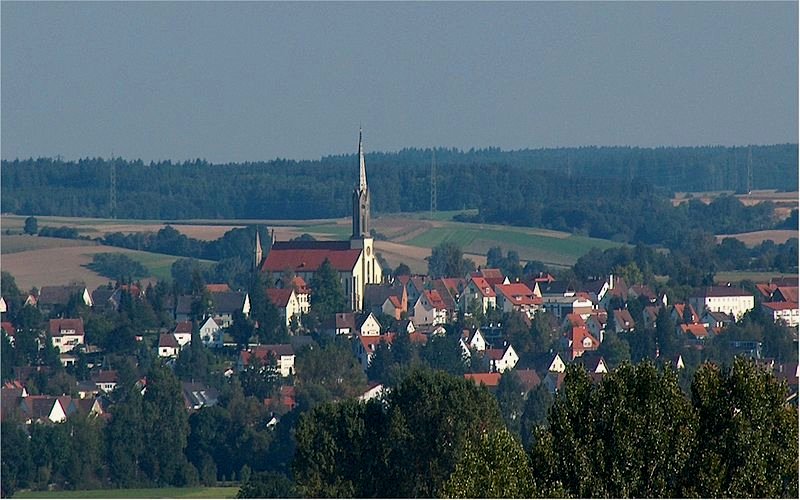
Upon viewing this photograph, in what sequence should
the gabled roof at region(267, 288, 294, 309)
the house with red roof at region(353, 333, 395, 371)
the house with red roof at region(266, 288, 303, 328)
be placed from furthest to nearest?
the gabled roof at region(267, 288, 294, 309) → the house with red roof at region(266, 288, 303, 328) → the house with red roof at region(353, 333, 395, 371)

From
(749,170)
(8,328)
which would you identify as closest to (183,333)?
(8,328)

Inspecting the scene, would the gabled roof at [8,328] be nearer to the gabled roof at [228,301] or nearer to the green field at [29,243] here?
the gabled roof at [228,301]

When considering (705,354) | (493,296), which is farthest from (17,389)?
(493,296)

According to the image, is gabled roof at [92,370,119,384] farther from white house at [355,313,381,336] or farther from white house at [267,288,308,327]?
white house at [267,288,308,327]

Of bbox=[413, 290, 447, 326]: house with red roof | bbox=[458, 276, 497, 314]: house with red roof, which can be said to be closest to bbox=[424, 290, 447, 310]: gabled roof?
bbox=[413, 290, 447, 326]: house with red roof

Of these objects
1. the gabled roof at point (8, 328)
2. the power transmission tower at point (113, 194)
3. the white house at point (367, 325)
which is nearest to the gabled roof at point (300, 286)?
the white house at point (367, 325)

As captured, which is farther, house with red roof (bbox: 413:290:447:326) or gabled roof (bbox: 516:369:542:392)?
house with red roof (bbox: 413:290:447:326)

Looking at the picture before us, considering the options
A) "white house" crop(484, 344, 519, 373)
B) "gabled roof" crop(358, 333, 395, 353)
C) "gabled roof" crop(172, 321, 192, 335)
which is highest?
"gabled roof" crop(172, 321, 192, 335)
